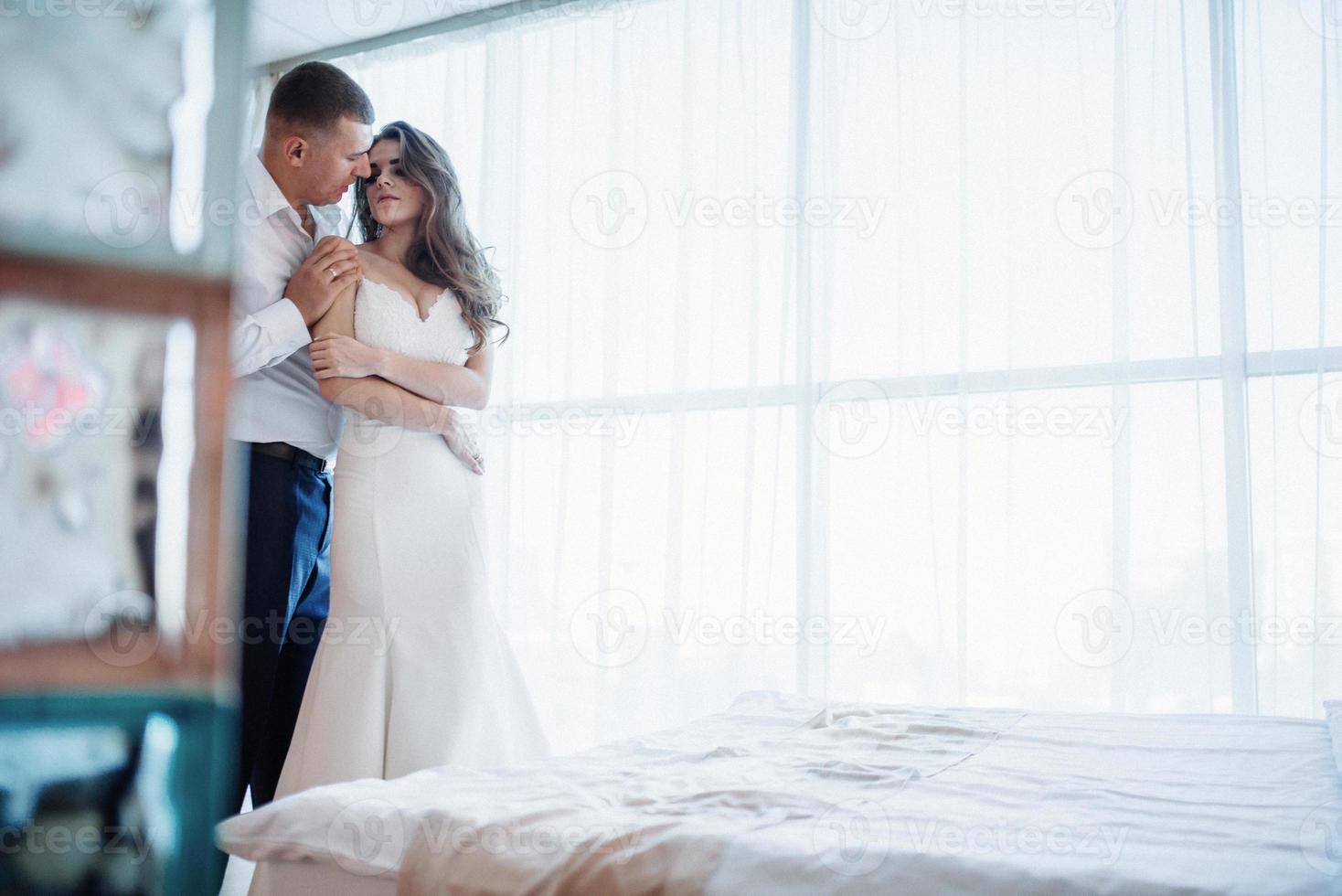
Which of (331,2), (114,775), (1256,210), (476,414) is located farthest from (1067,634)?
(331,2)

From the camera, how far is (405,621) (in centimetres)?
196

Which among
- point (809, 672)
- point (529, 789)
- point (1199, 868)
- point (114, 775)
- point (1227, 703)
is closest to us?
point (114, 775)

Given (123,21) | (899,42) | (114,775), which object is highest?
(899,42)

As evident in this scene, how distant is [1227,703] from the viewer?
2.81 metres

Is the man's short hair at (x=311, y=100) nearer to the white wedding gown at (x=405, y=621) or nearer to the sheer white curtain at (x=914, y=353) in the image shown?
the white wedding gown at (x=405, y=621)

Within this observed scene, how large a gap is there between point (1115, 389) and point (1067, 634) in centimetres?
71

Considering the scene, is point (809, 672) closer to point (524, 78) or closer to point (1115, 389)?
point (1115, 389)

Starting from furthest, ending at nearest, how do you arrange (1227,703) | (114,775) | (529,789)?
1. (1227,703)
2. (529,789)
3. (114,775)
